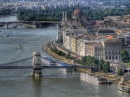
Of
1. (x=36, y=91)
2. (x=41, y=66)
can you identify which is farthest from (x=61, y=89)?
(x=41, y=66)

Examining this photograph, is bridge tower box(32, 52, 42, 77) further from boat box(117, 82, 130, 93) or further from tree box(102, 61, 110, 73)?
boat box(117, 82, 130, 93)

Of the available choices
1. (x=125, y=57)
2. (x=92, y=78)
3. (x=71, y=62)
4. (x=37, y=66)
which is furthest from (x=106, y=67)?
(x=71, y=62)

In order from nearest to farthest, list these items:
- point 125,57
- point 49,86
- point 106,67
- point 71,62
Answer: point 49,86 → point 106,67 → point 125,57 → point 71,62

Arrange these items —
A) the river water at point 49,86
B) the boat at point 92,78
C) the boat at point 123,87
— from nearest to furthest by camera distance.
Answer: 1. the river water at point 49,86
2. the boat at point 123,87
3. the boat at point 92,78

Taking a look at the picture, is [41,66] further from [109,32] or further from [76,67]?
[109,32]

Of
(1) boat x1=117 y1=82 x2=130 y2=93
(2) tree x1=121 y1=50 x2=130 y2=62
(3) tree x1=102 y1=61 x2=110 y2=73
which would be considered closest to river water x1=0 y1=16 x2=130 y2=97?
(1) boat x1=117 y1=82 x2=130 y2=93

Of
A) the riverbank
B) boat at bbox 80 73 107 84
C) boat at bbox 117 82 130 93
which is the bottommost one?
the riverbank

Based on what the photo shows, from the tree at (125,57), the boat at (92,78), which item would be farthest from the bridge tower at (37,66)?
the tree at (125,57)

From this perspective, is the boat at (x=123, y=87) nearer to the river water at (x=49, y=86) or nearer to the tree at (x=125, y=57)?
the river water at (x=49, y=86)

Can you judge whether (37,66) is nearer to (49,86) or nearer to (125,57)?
(49,86)

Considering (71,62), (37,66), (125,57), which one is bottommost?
(71,62)

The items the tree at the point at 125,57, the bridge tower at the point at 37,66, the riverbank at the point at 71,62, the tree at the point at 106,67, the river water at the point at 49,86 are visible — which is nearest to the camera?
the river water at the point at 49,86
